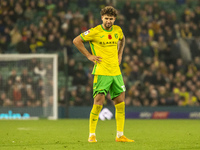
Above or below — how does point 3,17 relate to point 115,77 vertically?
above

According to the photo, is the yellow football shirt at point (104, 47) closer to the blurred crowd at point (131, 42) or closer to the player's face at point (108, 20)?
the player's face at point (108, 20)

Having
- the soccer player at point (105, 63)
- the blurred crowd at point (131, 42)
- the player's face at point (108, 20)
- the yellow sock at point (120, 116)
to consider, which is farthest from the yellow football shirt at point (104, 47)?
the blurred crowd at point (131, 42)

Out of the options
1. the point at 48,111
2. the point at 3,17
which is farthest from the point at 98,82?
the point at 3,17

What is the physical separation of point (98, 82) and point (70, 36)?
11.0 meters

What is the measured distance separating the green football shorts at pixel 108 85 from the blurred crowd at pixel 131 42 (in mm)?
8611

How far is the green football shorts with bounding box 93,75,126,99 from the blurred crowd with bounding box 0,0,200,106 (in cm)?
861

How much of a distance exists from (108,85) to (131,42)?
11503 millimetres

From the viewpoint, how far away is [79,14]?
63.5 ft

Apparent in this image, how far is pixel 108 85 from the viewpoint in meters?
7.19

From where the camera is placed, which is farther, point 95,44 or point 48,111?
point 48,111

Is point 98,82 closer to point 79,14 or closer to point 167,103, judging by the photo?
point 167,103

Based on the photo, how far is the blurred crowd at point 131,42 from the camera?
16.4m

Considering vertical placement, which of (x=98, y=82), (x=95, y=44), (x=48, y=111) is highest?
(x=95, y=44)

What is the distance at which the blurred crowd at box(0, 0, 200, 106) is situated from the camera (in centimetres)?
1639
